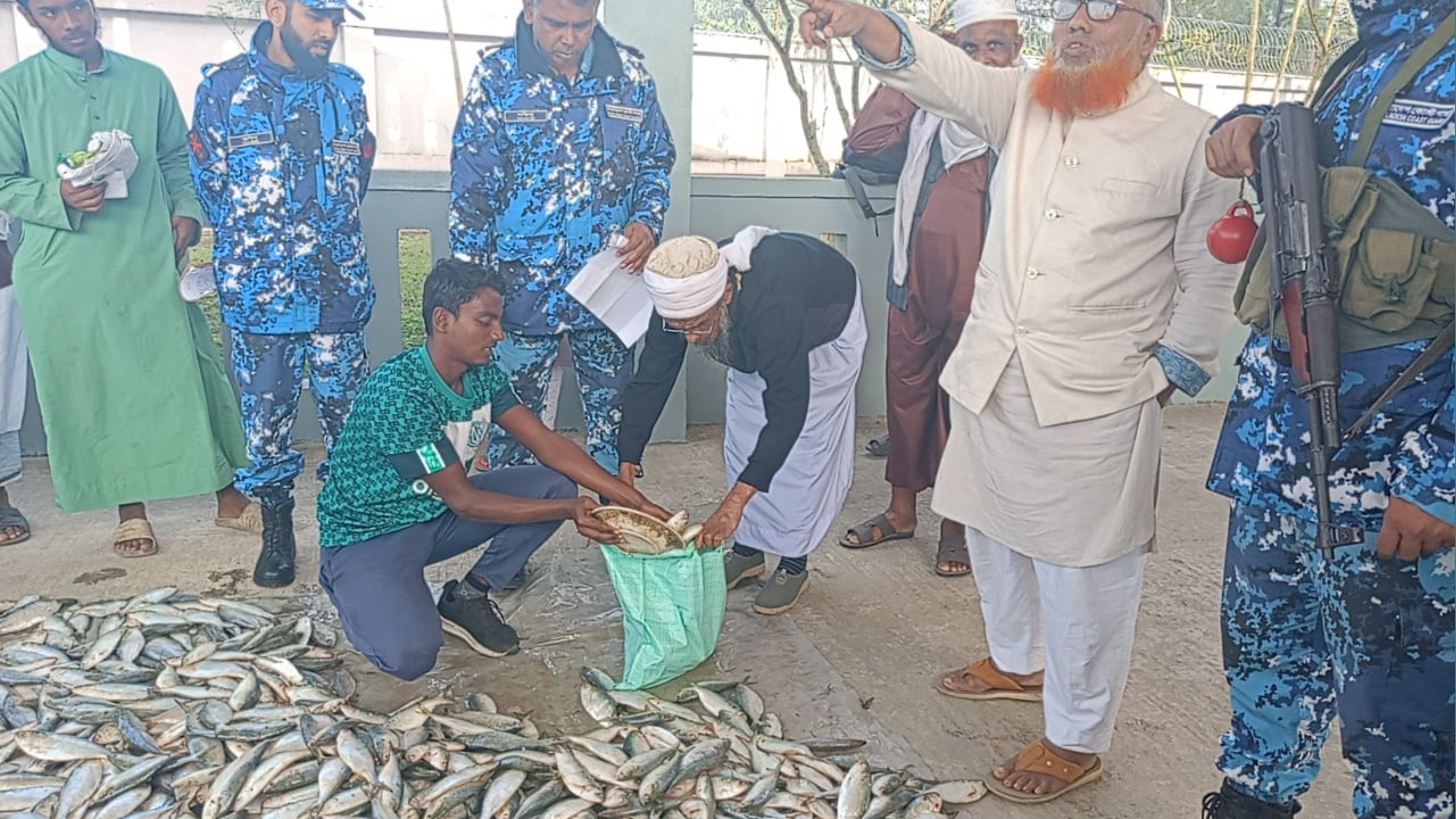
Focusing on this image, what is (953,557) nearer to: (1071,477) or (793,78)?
(1071,477)

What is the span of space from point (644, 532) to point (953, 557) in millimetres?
1726

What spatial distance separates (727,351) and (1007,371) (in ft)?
3.53

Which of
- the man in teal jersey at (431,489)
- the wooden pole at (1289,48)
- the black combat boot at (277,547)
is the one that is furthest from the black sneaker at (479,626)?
the wooden pole at (1289,48)

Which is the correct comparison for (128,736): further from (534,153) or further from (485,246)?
(534,153)

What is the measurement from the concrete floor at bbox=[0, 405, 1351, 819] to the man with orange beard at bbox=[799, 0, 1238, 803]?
261mm

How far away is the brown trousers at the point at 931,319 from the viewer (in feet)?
14.5

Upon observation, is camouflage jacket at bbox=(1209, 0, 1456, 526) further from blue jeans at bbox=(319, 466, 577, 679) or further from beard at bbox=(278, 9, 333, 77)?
beard at bbox=(278, 9, 333, 77)

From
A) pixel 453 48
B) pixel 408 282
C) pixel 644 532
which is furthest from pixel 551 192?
pixel 453 48

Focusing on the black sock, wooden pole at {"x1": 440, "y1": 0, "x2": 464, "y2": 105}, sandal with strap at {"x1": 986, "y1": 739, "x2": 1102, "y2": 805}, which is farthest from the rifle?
wooden pole at {"x1": 440, "y1": 0, "x2": 464, "y2": 105}

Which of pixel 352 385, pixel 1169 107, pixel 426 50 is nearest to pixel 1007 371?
pixel 1169 107

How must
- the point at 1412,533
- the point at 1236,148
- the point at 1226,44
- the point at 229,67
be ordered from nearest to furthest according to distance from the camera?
the point at 1412,533 → the point at 1236,148 → the point at 229,67 → the point at 1226,44

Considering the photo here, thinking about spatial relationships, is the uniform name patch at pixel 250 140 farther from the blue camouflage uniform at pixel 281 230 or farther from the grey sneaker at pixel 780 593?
the grey sneaker at pixel 780 593

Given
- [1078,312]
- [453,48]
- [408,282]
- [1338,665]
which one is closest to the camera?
[1338,665]

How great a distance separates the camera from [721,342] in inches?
137
